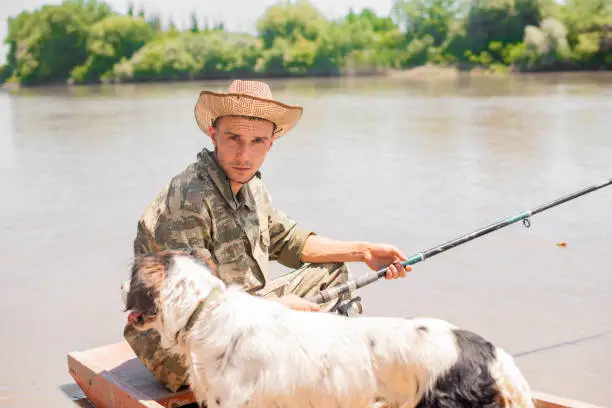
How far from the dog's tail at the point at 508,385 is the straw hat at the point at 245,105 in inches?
71.5

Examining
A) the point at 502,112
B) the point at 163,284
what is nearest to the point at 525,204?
the point at 163,284

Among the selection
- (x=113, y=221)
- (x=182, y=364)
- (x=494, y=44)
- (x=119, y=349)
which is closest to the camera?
(x=182, y=364)

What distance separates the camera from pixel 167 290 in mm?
2965

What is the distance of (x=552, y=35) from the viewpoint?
62.7 meters

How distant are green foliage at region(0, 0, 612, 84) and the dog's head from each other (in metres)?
62.2

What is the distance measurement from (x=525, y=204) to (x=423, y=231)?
A: 86.0 inches

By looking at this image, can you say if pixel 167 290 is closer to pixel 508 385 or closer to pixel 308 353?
pixel 308 353

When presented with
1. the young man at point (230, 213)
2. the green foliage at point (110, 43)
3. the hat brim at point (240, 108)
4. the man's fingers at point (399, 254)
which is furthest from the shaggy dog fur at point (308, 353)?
the green foliage at point (110, 43)

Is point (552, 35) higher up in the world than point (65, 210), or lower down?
higher up

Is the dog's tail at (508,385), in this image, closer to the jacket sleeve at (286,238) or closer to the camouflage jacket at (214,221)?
the camouflage jacket at (214,221)

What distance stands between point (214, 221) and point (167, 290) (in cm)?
103

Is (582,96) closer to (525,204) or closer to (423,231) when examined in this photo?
(525,204)

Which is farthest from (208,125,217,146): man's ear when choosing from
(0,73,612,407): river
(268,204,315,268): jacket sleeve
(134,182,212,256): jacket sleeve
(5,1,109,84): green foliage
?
(5,1,109,84): green foliage

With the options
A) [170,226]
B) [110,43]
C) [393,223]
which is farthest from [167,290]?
[110,43]
